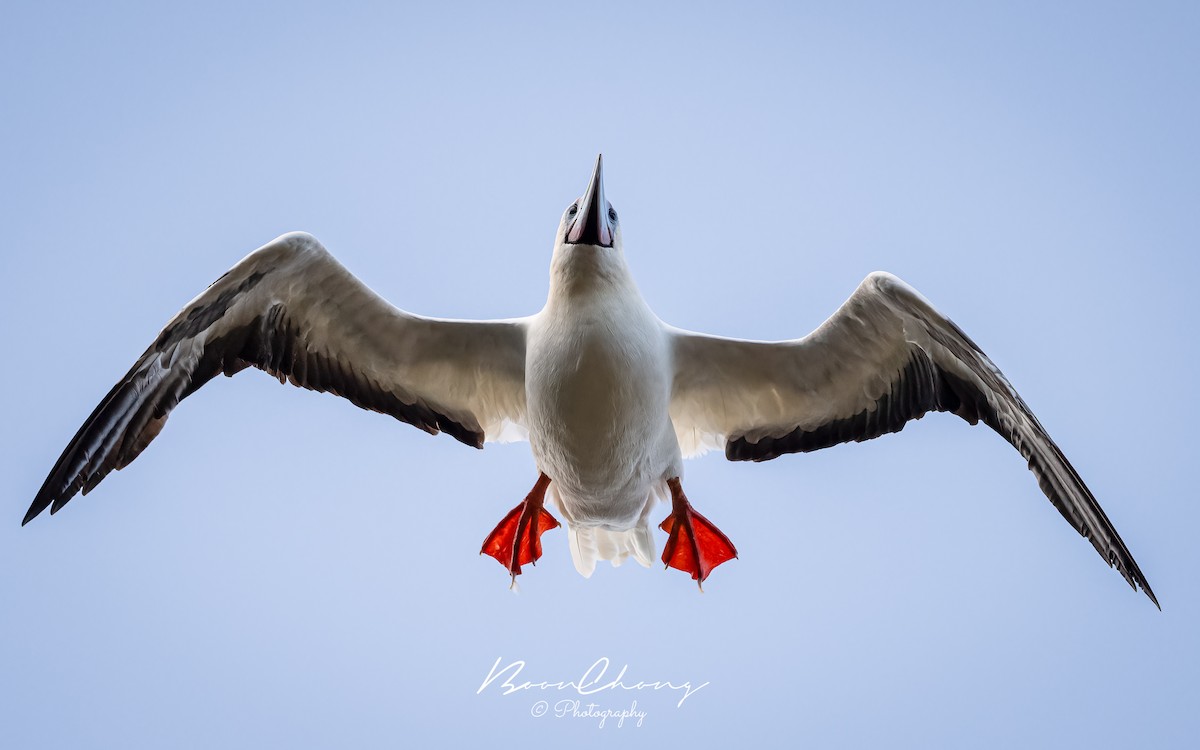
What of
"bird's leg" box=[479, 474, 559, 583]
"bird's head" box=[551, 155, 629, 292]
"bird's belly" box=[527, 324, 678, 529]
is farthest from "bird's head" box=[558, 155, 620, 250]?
"bird's leg" box=[479, 474, 559, 583]

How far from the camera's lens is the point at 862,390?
18.2 ft

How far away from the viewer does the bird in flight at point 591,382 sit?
4.95 metres

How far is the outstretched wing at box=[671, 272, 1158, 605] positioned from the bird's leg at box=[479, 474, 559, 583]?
30.3 inches

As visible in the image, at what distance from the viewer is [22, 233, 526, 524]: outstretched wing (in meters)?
5.13

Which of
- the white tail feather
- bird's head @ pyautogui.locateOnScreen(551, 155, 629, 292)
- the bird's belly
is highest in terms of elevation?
bird's head @ pyautogui.locateOnScreen(551, 155, 629, 292)

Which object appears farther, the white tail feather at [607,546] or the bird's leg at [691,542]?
the white tail feather at [607,546]

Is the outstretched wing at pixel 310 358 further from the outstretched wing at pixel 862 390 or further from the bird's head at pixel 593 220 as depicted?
the outstretched wing at pixel 862 390

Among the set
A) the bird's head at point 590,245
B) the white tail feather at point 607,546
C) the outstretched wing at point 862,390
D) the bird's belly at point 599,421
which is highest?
the bird's head at point 590,245

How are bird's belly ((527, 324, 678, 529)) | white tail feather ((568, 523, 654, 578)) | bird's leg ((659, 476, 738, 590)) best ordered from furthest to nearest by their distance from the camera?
white tail feather ((568, 523, 654, 578))
bird's leg ((659, 476, 738, 590))
bird's belly ((527, 324, 678, 529))

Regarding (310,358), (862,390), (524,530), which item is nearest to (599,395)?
(524,530)

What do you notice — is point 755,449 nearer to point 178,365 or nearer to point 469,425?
point 469,425

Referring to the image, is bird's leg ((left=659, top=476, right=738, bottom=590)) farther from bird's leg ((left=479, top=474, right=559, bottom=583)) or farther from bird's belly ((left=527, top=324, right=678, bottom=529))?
bird's leg ((left=479, top=474, right=559, bottom=583))

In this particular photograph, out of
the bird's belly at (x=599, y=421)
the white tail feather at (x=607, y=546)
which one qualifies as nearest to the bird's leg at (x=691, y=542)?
the white tail feather at (x=607, y=546)

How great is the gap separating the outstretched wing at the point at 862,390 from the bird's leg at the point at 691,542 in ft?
1.24
